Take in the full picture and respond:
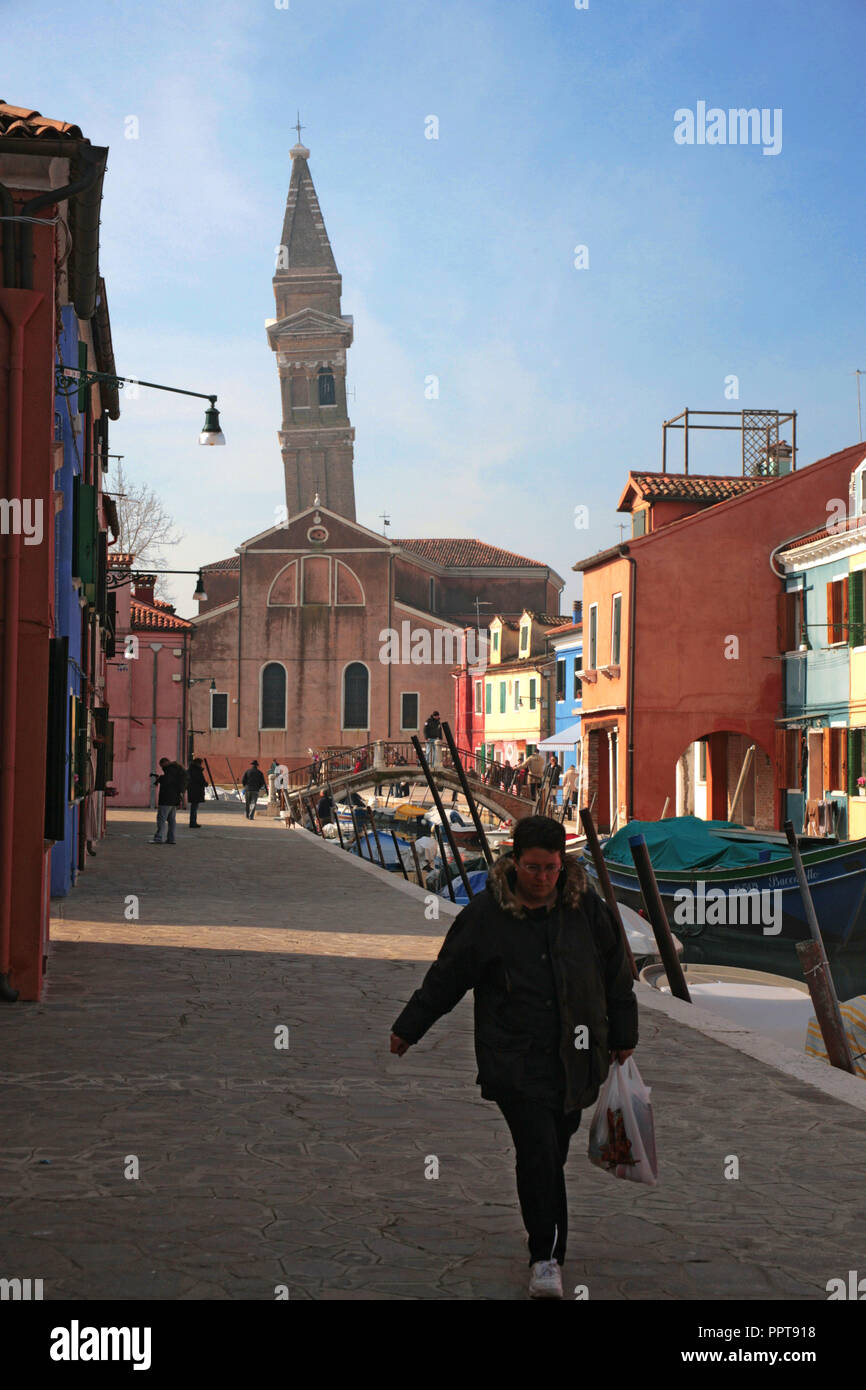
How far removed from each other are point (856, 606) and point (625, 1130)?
2510 centimetres

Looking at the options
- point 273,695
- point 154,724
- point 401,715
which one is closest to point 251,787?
point 154,724

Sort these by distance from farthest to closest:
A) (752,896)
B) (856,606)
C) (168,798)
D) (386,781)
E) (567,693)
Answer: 1. (386,781)
2. (567,693)
3. (856,606)
4. (168,798)
5. (752,896)

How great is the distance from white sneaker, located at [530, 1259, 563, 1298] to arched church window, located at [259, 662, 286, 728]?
62367mm

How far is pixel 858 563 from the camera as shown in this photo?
28500 mm

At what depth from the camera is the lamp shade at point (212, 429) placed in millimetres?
16094

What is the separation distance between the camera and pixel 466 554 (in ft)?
263

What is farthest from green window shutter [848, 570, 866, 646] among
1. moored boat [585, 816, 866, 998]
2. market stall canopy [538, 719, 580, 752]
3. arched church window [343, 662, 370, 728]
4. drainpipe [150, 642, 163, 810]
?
arched church window [343, 662, 370, 728]

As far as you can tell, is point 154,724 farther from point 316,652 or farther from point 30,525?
point 30,525

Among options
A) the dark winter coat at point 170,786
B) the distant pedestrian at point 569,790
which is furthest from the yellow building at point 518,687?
the dark winter coat at point 170,786

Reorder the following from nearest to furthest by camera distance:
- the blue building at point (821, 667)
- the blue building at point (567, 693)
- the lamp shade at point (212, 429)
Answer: the lamp shade at point (212, 429)
the blue building at point (821, 667)
the blue building at point (567, 693)

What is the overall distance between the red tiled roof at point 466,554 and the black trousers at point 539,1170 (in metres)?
73.5

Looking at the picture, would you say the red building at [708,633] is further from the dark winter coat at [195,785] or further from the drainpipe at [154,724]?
the drainpipe at [154,724]

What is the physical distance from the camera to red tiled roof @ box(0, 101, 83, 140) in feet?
30.9
